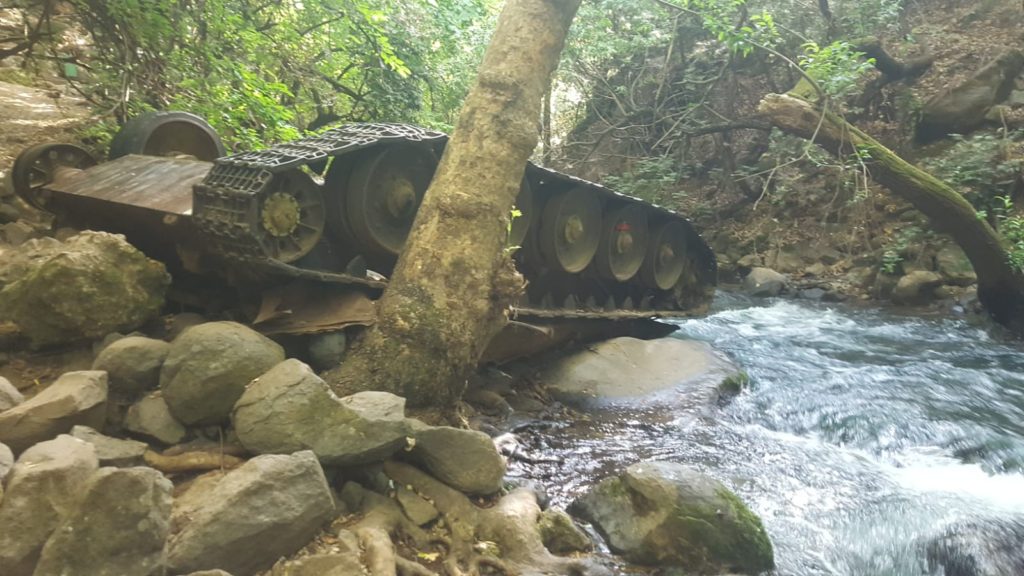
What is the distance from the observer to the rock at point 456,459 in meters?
3.15

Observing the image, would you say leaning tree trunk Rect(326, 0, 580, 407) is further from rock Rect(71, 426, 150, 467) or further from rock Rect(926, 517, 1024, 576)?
rock Rect(926, 517, 1024, 576)

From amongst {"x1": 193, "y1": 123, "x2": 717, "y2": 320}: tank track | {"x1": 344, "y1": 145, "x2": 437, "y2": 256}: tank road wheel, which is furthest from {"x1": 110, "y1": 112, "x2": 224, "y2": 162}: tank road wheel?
{"x1": 344, "y1": 145, "x2": 437, "y2": 256}: tank road wheel

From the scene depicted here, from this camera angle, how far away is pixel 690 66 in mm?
14203

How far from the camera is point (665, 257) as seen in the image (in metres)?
7.98

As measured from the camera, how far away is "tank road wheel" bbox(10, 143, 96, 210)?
488 cm

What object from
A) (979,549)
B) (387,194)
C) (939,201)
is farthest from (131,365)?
(939,201)

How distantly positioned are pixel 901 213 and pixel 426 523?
443 inches

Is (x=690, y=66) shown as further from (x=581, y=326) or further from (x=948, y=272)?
(x=581, y=326)

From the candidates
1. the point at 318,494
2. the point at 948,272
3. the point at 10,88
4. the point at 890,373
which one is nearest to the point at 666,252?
the point at 890,373

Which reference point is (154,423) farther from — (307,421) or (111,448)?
(307,421)

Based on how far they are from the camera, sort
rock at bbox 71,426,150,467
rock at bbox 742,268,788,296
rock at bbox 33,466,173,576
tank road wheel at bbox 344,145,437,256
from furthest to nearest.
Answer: rock at bbox 742,268,788,296
tank road wheel at bbox 344,145,437,256
rock at bbox 71,426,150,467
rock at bbox 33,466,173,576

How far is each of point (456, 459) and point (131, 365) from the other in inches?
58.5

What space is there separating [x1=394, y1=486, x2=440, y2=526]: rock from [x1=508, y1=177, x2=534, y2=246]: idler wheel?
3.24 metres

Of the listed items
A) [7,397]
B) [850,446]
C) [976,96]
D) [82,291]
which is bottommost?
[850,446]
